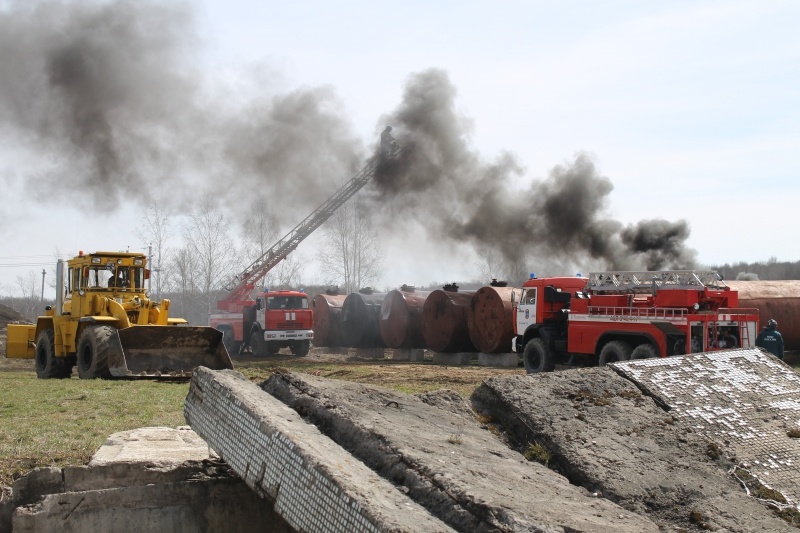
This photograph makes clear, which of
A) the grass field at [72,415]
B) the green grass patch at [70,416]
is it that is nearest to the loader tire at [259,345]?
the grass field at [72,415]

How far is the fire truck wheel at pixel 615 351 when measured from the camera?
15914mm

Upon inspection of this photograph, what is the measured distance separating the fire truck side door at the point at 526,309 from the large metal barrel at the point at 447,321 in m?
5.30

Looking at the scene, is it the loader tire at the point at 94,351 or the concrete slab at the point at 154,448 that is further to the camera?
the loader tire at the point at 94,351

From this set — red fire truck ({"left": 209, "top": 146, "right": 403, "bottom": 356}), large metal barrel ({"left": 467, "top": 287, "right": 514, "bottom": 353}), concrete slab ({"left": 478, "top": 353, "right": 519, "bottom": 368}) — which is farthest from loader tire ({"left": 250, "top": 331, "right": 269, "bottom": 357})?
Answer: concrete slab ({"left": 478, "top": 353, "right": 519, "bottom": 368})

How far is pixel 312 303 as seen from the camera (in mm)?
31656

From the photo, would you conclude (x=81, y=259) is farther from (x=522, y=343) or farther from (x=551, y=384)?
(x=551, y=384)

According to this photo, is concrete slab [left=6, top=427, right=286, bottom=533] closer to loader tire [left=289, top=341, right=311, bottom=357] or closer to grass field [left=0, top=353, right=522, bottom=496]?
grass field [left=0, top=353, right=522, bottom=496]

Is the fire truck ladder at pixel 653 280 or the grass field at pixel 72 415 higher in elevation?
the fire truck ladder at pixel 653 280

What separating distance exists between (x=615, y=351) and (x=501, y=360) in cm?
727

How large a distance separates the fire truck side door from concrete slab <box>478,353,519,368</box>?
11.6ft

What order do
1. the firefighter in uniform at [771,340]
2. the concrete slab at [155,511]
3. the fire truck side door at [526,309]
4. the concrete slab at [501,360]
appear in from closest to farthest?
the concrete slab at [155,511]
the firefighter in uniform at [771,340]
the fire truck side door at [526,309]
the concrete slab at [501,360]

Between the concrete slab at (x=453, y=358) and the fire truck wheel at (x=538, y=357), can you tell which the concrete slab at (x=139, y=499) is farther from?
the concrete slab at (x=453, y=358)

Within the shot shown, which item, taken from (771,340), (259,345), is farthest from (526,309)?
(259,345)

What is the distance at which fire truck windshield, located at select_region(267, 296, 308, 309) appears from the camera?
27956mm
